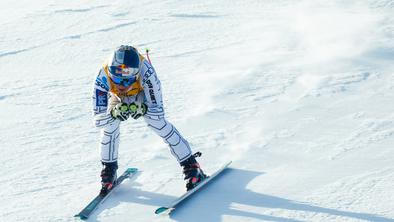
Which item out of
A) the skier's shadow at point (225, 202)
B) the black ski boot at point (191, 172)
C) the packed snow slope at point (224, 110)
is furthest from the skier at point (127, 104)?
the packed snow slope at point (224, 110)

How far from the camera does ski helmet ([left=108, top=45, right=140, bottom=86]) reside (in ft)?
19.1

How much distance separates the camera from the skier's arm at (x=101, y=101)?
5988mm

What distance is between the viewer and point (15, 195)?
21.2ft

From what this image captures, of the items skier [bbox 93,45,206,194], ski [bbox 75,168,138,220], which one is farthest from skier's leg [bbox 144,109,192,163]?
ski [bbox 75,168,138,220]

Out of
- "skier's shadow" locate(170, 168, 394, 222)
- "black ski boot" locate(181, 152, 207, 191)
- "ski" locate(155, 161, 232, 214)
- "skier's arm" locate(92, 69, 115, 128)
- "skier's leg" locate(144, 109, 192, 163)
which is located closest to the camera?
"skier's shadow" locate(170, 168, 394, 222)

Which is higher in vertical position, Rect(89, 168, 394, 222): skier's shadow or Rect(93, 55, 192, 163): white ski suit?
Rect(93, 55, 192, 163): white ski suit

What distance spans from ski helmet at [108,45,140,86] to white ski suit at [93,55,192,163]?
107 millimetres

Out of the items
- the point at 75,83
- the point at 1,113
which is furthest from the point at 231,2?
the point at 1,113

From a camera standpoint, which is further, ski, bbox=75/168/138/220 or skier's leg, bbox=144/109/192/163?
skier's leg, bbox=144/109/192/163

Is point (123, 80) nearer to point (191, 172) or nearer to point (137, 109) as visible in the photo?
point (137, 109)

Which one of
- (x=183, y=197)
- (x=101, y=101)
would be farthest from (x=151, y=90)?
(x=183, y=197)

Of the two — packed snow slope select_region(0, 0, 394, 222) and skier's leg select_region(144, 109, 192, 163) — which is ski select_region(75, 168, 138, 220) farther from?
skier's leg select_region(144, 109, 192, 163)

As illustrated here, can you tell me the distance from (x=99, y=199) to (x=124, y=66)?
52.3 inches

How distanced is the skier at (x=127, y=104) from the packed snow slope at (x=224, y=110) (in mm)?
305
